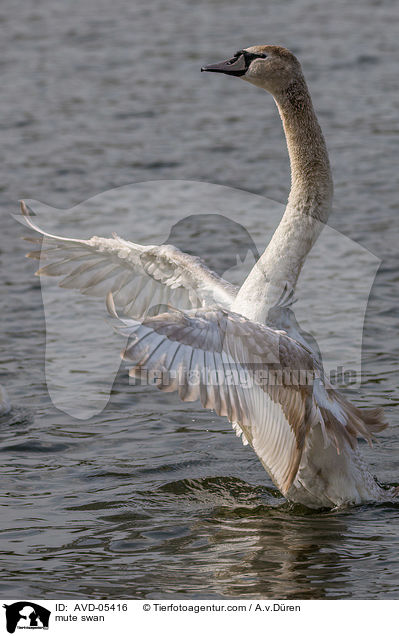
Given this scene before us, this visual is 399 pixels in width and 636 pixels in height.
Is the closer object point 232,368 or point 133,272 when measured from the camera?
point 232,368

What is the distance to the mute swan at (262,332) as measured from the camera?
271 inches

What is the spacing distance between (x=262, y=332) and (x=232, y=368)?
0.38 meters

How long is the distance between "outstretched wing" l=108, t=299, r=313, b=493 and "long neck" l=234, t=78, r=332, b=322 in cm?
75

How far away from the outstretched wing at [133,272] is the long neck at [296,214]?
0.94 m

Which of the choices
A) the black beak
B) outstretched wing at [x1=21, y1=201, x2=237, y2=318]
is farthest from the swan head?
outstretched wing at [x1=21, y1=201, x2=237, y2=318]

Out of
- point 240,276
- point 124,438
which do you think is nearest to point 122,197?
point 240,276

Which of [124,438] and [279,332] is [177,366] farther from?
[124,438]

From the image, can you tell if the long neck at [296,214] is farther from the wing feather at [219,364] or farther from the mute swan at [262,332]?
the wing feather at [219,364]

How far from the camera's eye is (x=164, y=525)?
8414 millimetres

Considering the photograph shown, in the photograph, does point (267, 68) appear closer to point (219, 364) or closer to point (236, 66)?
point (236, 66)
